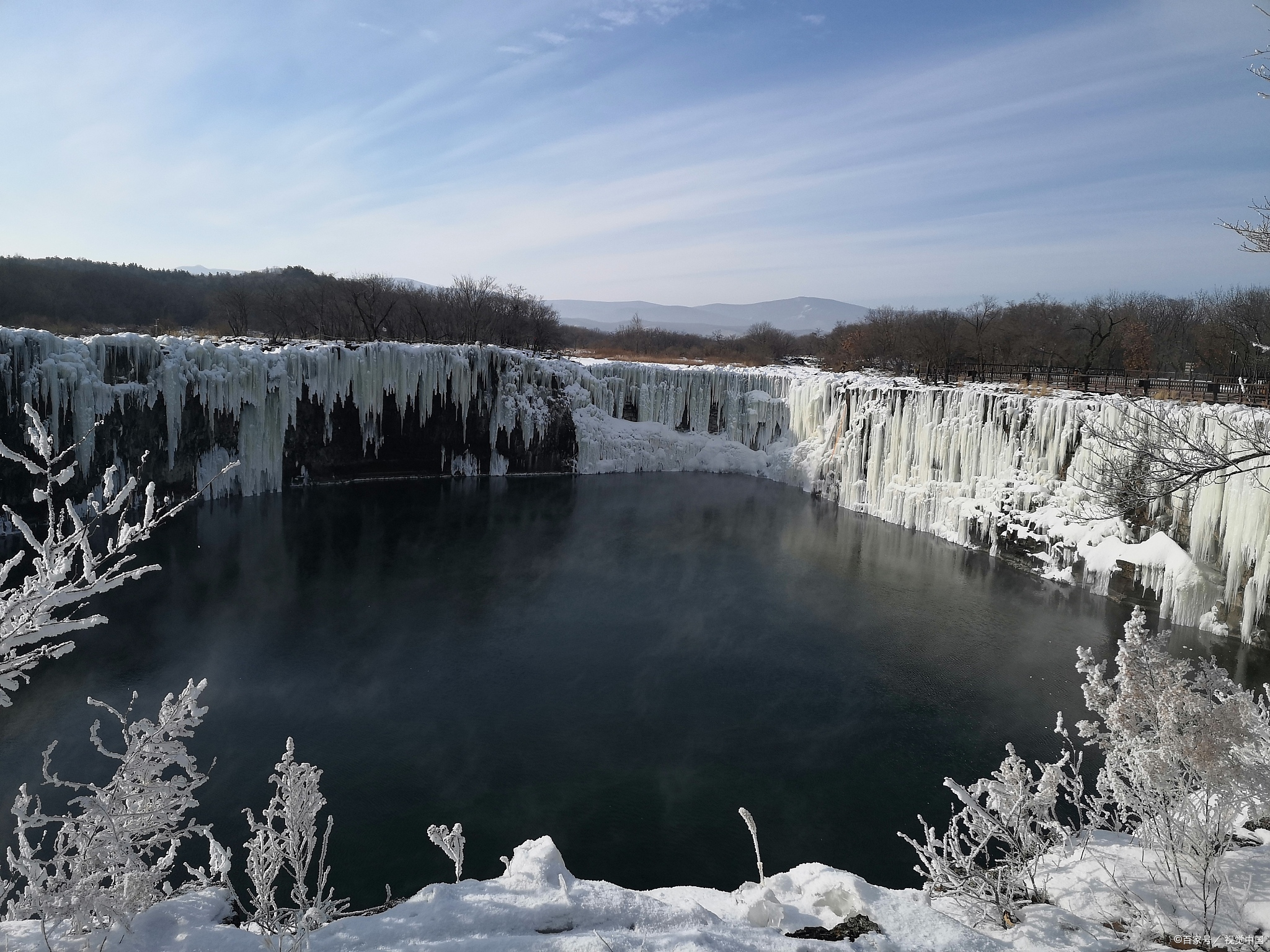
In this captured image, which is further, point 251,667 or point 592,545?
point 592,545

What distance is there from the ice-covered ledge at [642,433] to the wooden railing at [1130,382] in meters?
2.52

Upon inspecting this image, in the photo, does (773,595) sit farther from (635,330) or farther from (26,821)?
(635,330)

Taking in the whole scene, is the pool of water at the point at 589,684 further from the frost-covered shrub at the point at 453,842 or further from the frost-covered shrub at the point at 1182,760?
the frost-covered shrub at the point at 1182,760

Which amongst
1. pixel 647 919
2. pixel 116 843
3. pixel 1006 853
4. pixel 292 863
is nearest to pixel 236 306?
pixel 116 843

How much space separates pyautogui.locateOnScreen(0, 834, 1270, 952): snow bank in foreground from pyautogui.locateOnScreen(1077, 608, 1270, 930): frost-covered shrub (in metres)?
0.21

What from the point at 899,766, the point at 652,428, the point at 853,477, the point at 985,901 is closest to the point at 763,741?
the point at 899,766

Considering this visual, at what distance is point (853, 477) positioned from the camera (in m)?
23.5

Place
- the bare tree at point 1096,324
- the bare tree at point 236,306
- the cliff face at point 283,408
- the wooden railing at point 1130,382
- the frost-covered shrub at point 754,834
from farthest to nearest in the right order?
1. the bare tree at point 236,306
2. the bare tree at point 1096,324
3. the cliff face at point 283,408
4. the wooden railing at point 1130,382
5. the frost-covered shrub at point 754,834

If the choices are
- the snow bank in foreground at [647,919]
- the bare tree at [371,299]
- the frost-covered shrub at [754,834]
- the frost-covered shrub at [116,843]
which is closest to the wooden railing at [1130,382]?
the snow bank in foreground at [647,919]

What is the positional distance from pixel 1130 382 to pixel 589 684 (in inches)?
761

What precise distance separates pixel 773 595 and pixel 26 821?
12904 mm

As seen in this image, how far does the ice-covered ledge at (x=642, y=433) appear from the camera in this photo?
1441 cm

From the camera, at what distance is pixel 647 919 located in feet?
11.4

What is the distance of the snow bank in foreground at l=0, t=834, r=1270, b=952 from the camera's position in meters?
3.09
